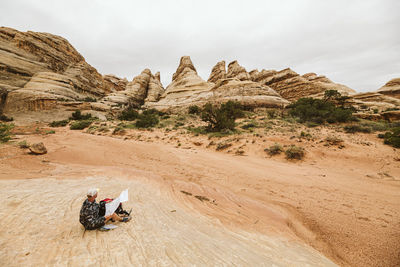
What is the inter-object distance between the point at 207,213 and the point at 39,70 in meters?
42.6

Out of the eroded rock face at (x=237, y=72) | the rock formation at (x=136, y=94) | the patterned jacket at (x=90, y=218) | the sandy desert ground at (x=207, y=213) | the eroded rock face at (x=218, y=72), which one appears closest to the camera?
the sandy desert ground at (x=207, y=213)

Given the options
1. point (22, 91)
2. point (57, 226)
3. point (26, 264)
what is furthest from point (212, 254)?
point (22, 91)

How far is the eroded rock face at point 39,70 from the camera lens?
73.9 feet

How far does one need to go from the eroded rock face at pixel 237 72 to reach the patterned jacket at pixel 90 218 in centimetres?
4559

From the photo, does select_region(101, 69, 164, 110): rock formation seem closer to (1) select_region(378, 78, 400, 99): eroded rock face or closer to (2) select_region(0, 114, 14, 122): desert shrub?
(2) select_region(0, 114, 14, 122): desert shrub

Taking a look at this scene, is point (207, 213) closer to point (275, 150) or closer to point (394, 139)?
point (275, 150)

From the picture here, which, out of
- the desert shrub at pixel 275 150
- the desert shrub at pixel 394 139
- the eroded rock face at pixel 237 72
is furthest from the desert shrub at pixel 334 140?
the eroded rock face at pixel 237 72

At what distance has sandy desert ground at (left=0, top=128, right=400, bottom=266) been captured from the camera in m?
1.96

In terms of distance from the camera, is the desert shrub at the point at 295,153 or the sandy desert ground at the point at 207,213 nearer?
the sandy desert ground at the point at 207,213

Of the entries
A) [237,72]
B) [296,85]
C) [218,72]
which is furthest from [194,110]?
[218,72]

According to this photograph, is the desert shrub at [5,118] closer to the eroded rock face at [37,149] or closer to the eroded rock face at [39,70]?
the eroded rock face at [39,70]

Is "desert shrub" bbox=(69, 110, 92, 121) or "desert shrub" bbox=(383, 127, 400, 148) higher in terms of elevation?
"desert shrub" bbox=(69, 110, 92, 121)

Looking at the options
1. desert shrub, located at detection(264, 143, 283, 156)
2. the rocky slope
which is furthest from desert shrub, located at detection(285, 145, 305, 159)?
the rocky slope

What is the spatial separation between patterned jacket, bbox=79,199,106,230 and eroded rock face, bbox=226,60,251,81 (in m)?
45.6
